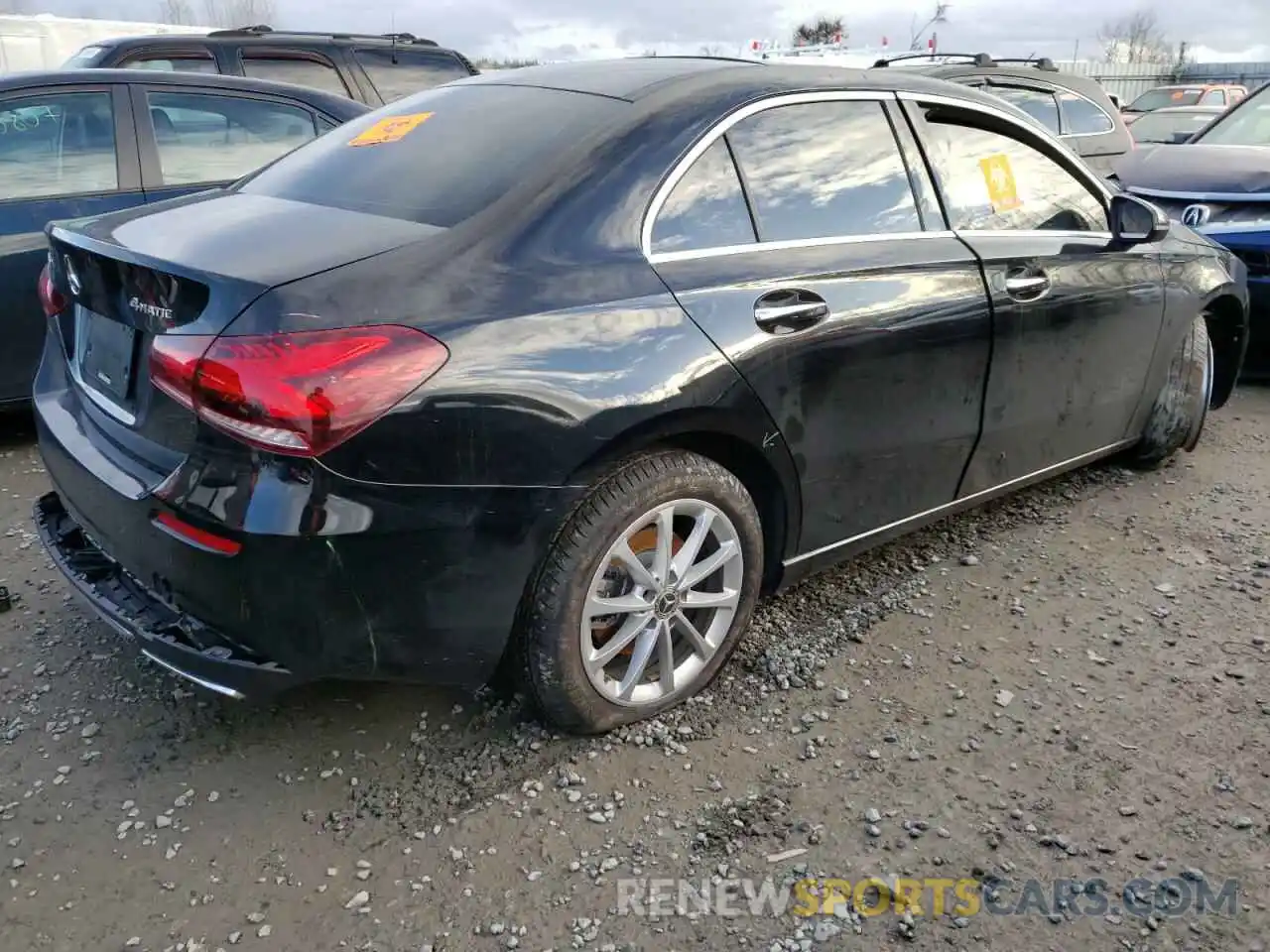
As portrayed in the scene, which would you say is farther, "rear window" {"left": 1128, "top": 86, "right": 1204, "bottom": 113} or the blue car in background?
"rear window" {"left": 1128, "top": 86, "right": 1204, "bottom": 113}

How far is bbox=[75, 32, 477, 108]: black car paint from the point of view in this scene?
22.9ft

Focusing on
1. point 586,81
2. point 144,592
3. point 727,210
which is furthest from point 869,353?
point 144,592

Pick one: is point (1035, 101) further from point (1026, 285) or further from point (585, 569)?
point (585, 569)

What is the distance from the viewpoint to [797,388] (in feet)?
9.23

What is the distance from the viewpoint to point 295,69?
7293 millimetres

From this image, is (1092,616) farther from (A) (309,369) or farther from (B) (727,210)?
(A) (309,369)

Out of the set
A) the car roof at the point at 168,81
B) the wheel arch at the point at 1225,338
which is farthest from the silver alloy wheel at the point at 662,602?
the car roof at the point at 168,81

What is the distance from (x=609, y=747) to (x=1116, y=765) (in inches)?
50.7

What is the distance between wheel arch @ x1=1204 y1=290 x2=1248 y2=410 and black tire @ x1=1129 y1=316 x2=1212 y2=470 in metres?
0.20

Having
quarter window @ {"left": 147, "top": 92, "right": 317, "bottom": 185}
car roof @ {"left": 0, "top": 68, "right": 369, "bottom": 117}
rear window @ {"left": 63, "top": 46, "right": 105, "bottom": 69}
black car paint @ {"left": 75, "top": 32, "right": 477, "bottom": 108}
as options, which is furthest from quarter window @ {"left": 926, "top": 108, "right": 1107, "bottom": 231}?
rear window @ {"left": 63, "top": 46, "right": 105, "bottom": 69}

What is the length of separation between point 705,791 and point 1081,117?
771cm

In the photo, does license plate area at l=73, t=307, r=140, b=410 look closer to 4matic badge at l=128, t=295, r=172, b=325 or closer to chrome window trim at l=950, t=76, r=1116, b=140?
4matic badge at l=128, t=295, r=172, b=325

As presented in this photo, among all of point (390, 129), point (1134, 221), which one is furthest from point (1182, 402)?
point (390, 129)

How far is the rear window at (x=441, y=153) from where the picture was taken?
8.51 ft
